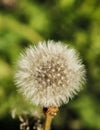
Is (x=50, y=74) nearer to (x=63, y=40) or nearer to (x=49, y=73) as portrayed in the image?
(x=49, y=73)

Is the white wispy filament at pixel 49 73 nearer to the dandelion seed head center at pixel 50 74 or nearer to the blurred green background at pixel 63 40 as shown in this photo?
the dandelion seed head center at pixel 50 74

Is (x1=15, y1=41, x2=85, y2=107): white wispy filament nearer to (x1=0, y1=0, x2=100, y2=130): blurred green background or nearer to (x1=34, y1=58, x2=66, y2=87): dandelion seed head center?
(x1=34, y1=58, x2=66, y2=87): dandelion seed head center

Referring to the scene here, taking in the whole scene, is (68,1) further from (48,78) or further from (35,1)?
(48,78)

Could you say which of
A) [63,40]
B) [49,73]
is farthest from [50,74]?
[63,40]

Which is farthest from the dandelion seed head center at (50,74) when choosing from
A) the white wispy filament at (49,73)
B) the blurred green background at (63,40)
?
the blurred green background at (63,40)

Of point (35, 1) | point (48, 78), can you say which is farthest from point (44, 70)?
point (35, 1)

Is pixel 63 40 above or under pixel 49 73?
above

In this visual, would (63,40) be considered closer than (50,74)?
No
